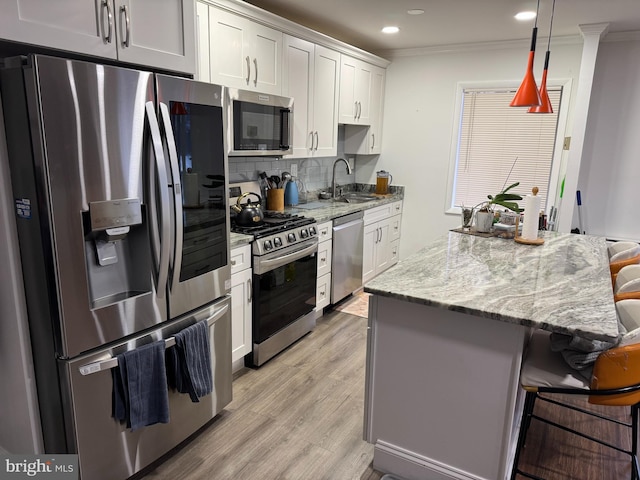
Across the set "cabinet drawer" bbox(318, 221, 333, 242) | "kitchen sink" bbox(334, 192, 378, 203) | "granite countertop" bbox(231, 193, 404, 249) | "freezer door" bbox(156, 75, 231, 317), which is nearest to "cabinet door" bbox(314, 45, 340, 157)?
"granite countertop" bbox(231, 193, 404, 249)

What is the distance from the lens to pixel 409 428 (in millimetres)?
2000

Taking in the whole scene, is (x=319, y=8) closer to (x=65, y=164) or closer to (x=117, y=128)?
(x=117, y=128)

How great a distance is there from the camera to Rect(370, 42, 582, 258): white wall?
4.54 meters

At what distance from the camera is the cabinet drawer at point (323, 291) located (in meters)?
3.71

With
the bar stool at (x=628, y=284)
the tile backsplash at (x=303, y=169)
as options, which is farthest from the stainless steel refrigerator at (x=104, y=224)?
the bar stool at (x=628, y=284)

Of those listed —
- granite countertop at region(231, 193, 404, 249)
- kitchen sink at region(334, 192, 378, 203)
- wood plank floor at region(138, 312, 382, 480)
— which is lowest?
wood plank floor at region(138, 312, 382, 480)

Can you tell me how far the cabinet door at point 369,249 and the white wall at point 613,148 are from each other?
2088 mm

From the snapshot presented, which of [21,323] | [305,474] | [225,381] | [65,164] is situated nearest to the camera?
[65,164]

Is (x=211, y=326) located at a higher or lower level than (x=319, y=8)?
lower

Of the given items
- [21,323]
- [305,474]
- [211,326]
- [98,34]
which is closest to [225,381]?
[211,326]

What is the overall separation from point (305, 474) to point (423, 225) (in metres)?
3.60

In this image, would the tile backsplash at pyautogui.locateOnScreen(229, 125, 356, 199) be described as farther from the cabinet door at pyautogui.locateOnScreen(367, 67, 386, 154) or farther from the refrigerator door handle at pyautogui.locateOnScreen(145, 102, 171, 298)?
the refrigerator door handle at pyautogui.locateOnScreen(145, 102, 171, 298)

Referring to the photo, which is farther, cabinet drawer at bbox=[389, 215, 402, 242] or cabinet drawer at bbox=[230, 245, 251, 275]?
cabinet drawer at bbox=[389, 215, 402, 242]

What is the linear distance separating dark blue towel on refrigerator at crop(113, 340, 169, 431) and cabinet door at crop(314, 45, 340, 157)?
2516mm
